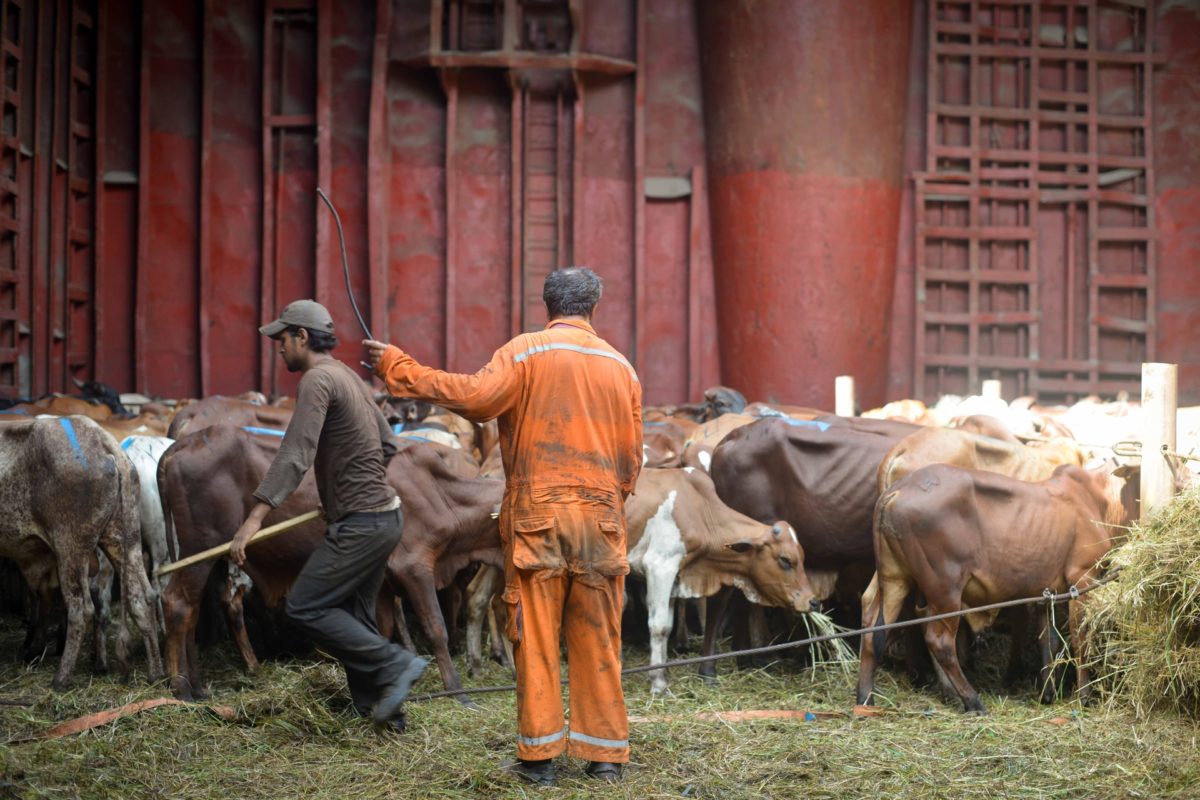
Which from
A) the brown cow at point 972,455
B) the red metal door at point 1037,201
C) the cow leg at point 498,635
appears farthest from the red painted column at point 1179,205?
the cow leg at point 498,635

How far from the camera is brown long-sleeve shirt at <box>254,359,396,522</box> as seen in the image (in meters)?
6.71

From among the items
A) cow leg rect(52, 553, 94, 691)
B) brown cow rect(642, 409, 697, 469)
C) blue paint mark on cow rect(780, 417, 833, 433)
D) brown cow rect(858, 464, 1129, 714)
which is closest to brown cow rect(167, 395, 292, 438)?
cow leg rect(52, 553, 94, 691)

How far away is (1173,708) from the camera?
7207 millimetres

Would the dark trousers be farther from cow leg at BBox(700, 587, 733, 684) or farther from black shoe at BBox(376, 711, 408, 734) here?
cow leg at BBox(700, 587, 733, 684)

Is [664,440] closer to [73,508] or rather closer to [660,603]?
[660,603]

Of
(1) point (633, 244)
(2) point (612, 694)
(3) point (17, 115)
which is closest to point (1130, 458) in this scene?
(2) point (612, 694)

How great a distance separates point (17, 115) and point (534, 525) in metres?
10.6

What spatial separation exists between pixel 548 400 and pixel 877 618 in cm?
331

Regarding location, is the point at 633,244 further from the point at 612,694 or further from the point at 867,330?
the point at 612,694

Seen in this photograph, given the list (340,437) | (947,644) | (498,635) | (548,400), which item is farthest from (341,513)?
(947,644)

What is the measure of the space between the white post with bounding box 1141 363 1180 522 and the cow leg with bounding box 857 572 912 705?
1495 millimetres

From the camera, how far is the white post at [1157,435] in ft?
26.0

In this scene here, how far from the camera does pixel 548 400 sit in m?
6.20

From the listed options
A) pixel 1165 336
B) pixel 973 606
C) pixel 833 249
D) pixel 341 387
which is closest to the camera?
pixel 341 387
